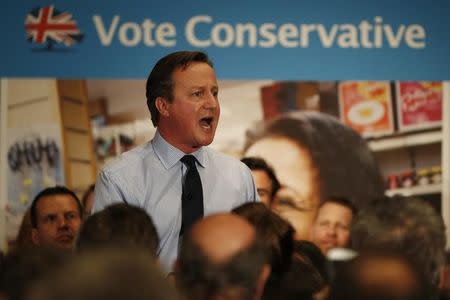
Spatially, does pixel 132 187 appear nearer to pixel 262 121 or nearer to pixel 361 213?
pixel 361 213

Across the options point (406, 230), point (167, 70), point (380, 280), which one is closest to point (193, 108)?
point (167, 70)

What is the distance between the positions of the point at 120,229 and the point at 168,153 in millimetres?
1045

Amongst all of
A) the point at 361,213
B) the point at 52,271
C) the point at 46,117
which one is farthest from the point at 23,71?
the point at 52,271

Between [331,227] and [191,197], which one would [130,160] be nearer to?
[191,197]

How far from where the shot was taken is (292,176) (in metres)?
5.53

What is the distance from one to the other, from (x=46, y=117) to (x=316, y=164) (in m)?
1.69

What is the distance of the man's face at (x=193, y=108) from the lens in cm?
334

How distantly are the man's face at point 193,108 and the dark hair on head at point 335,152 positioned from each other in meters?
2.19

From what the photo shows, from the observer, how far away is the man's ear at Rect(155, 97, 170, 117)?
3.42m

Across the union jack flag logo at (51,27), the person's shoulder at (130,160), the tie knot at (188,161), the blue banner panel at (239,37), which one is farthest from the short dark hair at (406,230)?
the union jack flag logo at (51,27)

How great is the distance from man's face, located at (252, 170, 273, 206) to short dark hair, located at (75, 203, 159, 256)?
2.25 metres

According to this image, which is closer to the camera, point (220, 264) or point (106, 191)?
point (220, 264)

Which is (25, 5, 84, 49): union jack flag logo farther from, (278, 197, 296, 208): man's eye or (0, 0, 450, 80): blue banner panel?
(278, 197, 296, 208): man's eye

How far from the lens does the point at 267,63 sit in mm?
5629
